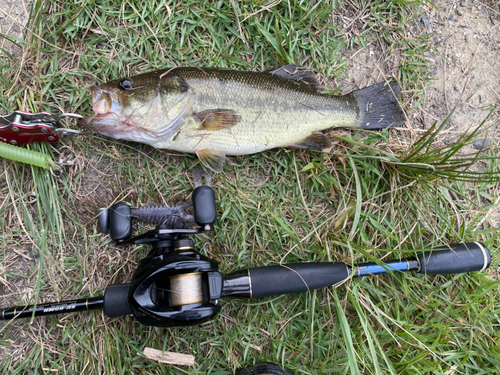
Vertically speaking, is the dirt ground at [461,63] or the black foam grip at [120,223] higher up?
the dirt ground at [461,63]

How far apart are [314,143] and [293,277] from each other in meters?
1.13

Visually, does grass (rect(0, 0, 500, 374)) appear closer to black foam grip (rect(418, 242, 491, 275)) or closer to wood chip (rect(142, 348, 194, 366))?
wood chip (rect(142, 348, 194, 366))

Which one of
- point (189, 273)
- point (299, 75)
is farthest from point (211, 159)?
point (299, 75)

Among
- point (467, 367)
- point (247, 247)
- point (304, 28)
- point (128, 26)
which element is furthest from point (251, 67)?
point (467, 367)

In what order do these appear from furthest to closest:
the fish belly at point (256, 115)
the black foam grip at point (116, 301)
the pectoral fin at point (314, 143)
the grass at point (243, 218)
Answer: the pectoral fin at point (314, 143), the grass at point (243, 218), the fish belly at point (256, 115), the black foam grip at point (116, 301)

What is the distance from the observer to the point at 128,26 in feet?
8.87

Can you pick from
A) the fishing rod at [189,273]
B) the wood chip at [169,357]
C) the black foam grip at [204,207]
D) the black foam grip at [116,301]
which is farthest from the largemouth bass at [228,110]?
the wood chip at [169,357]

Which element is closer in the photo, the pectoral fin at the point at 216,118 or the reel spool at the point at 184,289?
the reel spool at the point at 184,289

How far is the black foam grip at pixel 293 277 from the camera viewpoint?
2.38 meters

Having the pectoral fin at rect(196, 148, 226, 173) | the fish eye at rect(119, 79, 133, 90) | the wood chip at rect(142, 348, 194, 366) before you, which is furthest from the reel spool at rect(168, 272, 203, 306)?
the fish eye at rect(119, 79, 133, 90)

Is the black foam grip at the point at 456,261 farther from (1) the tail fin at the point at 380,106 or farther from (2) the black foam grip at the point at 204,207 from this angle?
(2) the black foam grip at the point at 204,207

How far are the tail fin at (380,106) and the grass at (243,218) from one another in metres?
0.14

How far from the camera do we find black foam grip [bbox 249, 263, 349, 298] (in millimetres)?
2377

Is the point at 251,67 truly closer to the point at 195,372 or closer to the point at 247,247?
the point at 247,247
